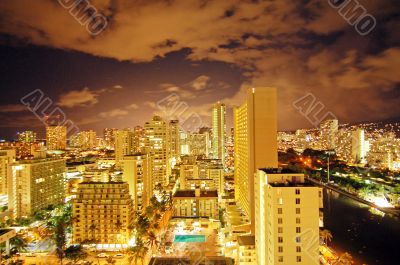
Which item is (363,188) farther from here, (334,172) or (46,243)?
(46,243)

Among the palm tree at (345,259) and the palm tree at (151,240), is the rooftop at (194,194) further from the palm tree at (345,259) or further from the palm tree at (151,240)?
the palm tree at (345,259)

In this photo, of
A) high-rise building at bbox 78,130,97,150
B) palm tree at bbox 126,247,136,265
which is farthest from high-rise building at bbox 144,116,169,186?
high-rise building at bbox 78,130,97,150

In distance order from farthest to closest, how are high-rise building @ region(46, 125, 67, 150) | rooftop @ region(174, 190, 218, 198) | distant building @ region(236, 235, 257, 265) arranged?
high-rise building @ region(46, 125, 67, 150) → rooftop @ region(174, 190, 218, 198) → distant building @ region(236, 235, 257, 265)

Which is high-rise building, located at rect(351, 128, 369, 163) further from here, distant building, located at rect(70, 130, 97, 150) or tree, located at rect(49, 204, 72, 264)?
distant building, located at rect(70, 130, 97, 150)

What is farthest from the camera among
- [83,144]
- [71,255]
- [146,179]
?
[83,144]

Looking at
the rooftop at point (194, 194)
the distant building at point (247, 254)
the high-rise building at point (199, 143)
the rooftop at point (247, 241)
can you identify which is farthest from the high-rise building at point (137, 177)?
the high-rise building at point (199, 143)

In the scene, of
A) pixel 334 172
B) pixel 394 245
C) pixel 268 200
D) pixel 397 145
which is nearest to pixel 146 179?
pixel 268 200
